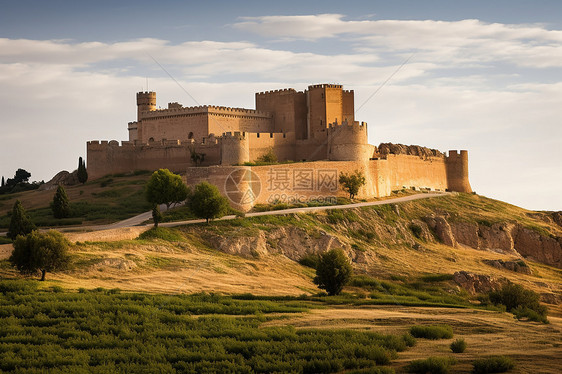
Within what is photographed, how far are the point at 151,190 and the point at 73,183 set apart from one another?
2027cm

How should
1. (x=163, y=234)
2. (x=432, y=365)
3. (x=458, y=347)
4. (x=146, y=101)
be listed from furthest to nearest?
(x=146, y=101), (x=163, y=234), (x=458, y=347), (x=432, y=365)

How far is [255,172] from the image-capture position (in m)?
43.5

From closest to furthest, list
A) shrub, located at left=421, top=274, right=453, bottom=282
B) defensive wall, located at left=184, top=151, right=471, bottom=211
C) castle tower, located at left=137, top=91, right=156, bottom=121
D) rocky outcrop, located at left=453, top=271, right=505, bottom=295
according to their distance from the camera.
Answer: rocky outcrop, located at left=453, top=271, right=505, bottom=295, shrub, located at left=421, top=274, right=453, bottom=282, defensive wall, located at left=184, top=151, right=471, bottom=211, castle tower, located at left=137, top=91, right=156, bottom=121

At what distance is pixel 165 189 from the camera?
39.2 m

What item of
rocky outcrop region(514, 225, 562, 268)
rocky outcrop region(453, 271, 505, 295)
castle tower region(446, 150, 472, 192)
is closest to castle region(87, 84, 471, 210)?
castle tower region(446, 150, 472, 192)

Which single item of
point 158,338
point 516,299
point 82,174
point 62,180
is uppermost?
point 82,174

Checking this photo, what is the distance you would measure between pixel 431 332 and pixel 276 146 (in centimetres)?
3503

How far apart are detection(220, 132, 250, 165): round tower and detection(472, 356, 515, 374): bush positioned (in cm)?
3225

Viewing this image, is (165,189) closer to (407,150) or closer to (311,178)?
(311,178)

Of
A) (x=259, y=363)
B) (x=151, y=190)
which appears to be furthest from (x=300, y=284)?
(x=259, y=363)

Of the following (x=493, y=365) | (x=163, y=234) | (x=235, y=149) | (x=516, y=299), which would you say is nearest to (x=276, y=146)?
(x=235, y=149)

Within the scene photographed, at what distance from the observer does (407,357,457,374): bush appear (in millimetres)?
14916

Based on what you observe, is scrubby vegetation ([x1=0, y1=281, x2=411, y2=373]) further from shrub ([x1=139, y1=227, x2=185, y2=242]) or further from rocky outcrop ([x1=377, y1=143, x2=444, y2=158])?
rocky outcrop ([x1=377, y1=143, x2=444, y2=158])

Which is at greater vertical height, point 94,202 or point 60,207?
point 94,202
